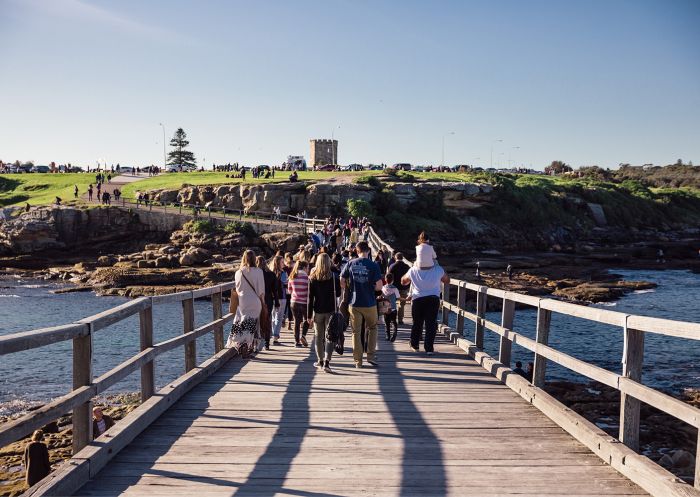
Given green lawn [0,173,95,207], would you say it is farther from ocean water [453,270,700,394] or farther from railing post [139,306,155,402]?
railing post [139,306,155,402]

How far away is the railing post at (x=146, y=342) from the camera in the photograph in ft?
20.9

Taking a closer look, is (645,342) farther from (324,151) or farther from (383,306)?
(324,151)

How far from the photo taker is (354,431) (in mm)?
6039

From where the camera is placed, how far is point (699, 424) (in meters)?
3.65

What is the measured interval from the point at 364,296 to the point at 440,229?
182ft

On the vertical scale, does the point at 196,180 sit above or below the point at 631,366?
above

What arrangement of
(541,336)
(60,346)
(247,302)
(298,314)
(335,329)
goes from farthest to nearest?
(60,346)
(298,314)
(247,302)
(335,329)
(541,336)

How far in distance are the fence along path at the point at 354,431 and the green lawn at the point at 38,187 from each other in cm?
6591

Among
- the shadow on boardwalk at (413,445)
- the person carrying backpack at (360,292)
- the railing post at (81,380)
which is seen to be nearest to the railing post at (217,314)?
the person carrying backpack at (360,292)

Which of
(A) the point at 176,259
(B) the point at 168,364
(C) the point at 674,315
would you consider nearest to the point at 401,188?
(A) the point at 176,259

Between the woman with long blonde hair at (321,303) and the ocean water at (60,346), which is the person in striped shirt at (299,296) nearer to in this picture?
the woman with long blonde hair at (321,303)

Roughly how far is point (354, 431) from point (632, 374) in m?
2.46

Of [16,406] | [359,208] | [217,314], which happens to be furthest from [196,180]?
[217,314]

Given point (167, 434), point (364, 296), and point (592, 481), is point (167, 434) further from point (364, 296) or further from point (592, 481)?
point (364, 296)
